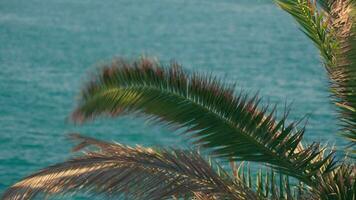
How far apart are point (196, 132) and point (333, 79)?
30.6 inches

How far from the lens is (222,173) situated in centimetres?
464

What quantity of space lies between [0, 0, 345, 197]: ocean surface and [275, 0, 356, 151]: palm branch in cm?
845

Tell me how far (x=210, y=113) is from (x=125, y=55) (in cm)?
993

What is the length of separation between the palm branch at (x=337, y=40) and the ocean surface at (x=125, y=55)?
333 inches

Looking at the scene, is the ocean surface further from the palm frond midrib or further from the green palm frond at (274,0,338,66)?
the palm frond midrib

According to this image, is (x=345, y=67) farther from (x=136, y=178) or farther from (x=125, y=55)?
(x=125, y=55)

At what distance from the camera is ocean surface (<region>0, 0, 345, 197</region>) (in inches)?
818

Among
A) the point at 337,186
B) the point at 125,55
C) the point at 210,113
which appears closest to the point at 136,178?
the point at 210,113

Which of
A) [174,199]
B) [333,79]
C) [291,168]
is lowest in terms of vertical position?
[174,199]

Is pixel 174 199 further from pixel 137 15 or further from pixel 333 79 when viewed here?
pixel 137 15

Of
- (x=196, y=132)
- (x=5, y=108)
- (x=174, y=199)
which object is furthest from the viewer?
(x=5, y=108)

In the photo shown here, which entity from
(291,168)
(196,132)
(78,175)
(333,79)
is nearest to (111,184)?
(78,175)

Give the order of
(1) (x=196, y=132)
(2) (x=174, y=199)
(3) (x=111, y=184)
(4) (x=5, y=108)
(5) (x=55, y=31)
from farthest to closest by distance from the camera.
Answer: (5) (x=55, y=31) → (4) (x=5, y=108) → (2) (x=174, y=199) → (1) (x=196, y=132) → (3) (x=111, y=184)

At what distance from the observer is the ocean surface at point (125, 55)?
2078 cm
